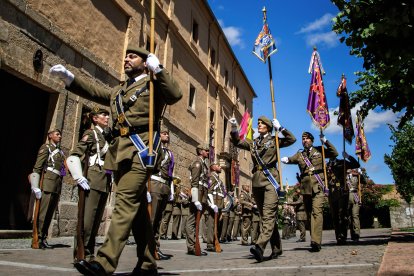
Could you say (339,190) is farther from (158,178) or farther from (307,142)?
(158,178)

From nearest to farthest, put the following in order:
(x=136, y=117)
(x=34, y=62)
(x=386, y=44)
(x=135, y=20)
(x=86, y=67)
Result: (x=136, y=117)
(x=386, y=44)
(x=34, y=62)
(x=86, y=67)
(x=135, y=20)

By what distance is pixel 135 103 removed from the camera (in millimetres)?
3877

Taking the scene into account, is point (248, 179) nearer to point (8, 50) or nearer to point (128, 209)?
point (8, 50)

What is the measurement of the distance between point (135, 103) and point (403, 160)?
91.4ft

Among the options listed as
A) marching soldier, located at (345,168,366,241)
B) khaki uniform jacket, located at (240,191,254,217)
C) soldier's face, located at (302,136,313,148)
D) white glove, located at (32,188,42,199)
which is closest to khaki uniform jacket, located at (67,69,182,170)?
white glove, located at (32,188,42,199)

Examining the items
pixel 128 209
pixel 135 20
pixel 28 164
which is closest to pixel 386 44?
pixel 128 209

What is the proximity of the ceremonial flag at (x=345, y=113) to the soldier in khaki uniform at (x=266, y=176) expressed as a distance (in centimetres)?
405

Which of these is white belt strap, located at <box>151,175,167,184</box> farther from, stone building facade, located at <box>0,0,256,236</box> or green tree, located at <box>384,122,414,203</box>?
green tree, located at <box>384,122,414,203</box>

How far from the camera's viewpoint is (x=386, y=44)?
6.16m

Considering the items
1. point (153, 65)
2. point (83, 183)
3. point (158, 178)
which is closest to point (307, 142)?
point (158, 178)

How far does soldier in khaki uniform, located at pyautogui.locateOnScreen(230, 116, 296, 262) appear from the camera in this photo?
5.80 m

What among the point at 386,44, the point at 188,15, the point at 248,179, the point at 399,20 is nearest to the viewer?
the point at 399,20

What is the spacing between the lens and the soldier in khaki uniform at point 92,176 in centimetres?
488

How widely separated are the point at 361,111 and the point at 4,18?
29.1 ft
